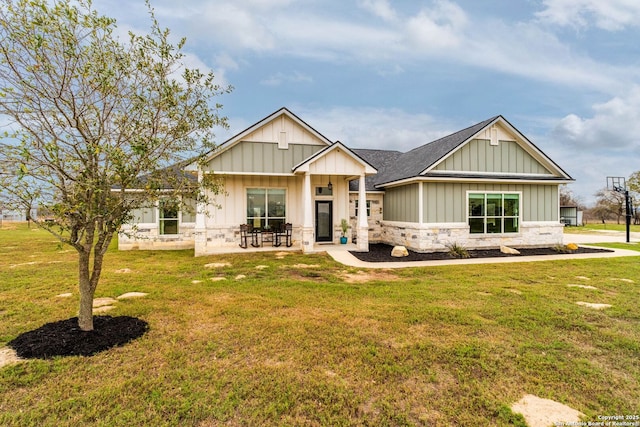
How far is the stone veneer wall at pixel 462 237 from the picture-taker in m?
12.2

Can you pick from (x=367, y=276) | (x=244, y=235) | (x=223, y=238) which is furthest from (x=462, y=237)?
(x=223, y=238)

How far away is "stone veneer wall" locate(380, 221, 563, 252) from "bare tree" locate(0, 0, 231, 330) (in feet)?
33.6

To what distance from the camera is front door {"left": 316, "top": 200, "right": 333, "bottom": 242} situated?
14.0 m

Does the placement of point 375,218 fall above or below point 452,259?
above

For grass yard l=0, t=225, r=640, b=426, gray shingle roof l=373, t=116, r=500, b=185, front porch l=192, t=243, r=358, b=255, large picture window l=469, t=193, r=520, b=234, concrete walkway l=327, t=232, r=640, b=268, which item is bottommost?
grass yard l=0, t=225, r=640, b=426

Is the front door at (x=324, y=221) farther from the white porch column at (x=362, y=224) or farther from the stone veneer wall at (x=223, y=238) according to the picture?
the stone veneer wall at (x=223, y=238)

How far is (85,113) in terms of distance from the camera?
3807 mm

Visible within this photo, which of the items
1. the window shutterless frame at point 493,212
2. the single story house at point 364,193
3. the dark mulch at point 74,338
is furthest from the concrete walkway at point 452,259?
the dark mulch at point 74,338

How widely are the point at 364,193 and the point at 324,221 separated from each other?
2.73m

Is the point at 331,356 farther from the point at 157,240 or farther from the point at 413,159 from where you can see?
the point at 413,159

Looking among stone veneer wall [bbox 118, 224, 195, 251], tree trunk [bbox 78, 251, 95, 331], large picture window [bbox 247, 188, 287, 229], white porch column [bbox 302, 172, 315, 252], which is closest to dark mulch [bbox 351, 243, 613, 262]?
white porch column [bbox 302, 172, 315, 252]

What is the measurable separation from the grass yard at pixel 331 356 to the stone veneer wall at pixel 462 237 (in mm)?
5123

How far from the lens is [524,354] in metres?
3.69

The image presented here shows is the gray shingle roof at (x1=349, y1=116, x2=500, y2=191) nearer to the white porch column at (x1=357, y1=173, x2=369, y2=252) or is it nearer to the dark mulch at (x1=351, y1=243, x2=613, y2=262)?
the white porch column at (x1=357, y1=173, x2=369, y2=252)
